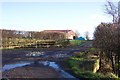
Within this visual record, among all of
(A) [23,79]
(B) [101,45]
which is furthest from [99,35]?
(A) [23,79]

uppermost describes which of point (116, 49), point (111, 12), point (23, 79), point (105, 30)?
point (111, 12)

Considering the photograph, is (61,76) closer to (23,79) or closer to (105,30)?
(23,79)

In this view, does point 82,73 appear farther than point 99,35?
No

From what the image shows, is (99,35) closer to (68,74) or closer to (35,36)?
(68,74)

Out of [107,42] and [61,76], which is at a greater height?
[107,42]

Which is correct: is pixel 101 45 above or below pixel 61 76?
above

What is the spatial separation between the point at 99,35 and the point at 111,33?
5.33 feet

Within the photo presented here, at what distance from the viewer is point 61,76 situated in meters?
13.1

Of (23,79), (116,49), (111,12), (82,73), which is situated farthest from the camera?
(111,12)

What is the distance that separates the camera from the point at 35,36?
55062 mm

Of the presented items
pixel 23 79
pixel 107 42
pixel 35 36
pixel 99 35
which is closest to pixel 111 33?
pixel 107 42

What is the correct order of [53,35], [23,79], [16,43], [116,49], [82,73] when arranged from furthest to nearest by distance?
[53,35] < [16,43] < [116,49] < [82,73] < [23,79]

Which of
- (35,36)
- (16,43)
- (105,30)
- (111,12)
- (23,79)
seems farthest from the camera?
(35,36)

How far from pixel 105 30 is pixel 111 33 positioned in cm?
82
